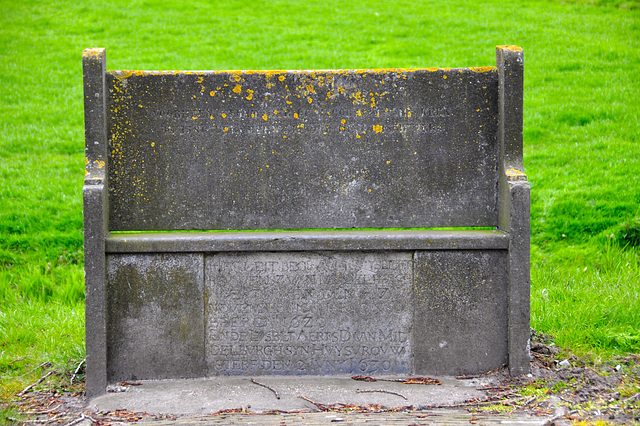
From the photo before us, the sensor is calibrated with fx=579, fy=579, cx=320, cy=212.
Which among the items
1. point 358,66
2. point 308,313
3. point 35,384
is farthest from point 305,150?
point 358,66

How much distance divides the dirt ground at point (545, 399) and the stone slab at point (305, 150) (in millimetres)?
1221

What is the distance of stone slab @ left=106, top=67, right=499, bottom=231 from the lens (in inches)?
170

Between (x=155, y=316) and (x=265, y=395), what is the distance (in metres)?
0.99

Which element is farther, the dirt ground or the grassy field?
the grassy field

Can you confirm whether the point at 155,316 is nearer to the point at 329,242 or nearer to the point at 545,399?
the point at 329,242

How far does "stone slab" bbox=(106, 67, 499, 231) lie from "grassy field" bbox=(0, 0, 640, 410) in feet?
5.12

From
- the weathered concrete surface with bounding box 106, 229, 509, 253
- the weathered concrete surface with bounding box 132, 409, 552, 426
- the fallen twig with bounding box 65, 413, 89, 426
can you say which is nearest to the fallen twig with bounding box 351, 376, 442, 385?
the weathered concrete surface with bounding box 132, 409, 552, 426

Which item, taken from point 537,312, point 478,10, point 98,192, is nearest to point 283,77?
point 98,192

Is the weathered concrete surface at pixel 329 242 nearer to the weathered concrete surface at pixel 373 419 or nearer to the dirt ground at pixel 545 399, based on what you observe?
the dirt ground at pixel 545 399

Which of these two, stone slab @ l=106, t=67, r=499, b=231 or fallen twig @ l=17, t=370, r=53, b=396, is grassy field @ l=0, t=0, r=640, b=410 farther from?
stone slab @ l=106, t=67, r=499, b=231

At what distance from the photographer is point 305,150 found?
4.37 m

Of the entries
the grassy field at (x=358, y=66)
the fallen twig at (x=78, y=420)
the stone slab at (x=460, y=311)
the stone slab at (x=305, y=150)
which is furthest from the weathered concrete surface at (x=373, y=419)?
the stone slab at (x=305, y=150)

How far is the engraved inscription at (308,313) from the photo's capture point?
4242mm

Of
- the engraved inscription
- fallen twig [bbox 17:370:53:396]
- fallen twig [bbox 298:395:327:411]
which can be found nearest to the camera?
fallen twig [bbox 298:395:327:411]
